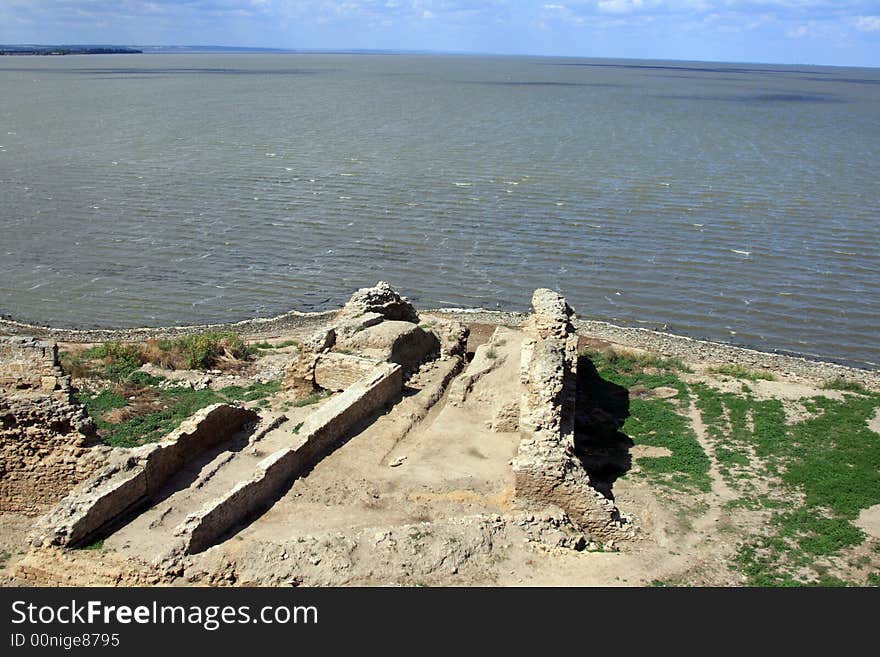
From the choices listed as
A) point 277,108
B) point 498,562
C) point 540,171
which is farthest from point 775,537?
point 277,108

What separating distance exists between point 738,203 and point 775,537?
39.9m

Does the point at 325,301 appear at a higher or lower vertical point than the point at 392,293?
lower

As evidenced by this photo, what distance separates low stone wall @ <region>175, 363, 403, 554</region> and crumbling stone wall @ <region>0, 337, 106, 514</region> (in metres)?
2.52

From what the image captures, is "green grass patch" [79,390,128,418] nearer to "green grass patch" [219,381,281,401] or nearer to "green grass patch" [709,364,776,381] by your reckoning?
"green grass patch" [219,381,281,401]

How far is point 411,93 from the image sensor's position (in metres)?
143

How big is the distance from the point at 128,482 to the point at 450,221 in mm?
34848

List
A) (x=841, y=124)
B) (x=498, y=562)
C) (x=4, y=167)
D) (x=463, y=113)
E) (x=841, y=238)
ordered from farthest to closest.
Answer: (x=463, y=113) < (x=841, y=124) < (x=4, y=167) < (x=841, y=238) < (x=498, y=562)

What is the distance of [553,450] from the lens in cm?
1557

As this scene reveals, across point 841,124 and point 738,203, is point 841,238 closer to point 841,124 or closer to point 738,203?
point 738,203

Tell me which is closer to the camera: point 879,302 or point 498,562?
point 498,562

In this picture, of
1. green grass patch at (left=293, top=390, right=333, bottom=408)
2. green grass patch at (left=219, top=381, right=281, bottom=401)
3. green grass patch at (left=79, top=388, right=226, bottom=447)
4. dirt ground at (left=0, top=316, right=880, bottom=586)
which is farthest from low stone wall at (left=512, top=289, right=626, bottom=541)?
green grass patch at (left=79, top=388, right=226, bottom=447)

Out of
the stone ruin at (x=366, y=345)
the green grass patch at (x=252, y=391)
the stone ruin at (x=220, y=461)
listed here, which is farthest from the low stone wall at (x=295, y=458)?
the green grass patch at (x=252, y=391)

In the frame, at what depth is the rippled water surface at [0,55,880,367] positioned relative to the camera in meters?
35.4

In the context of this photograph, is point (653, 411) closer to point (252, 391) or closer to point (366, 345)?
point (366, 345)
